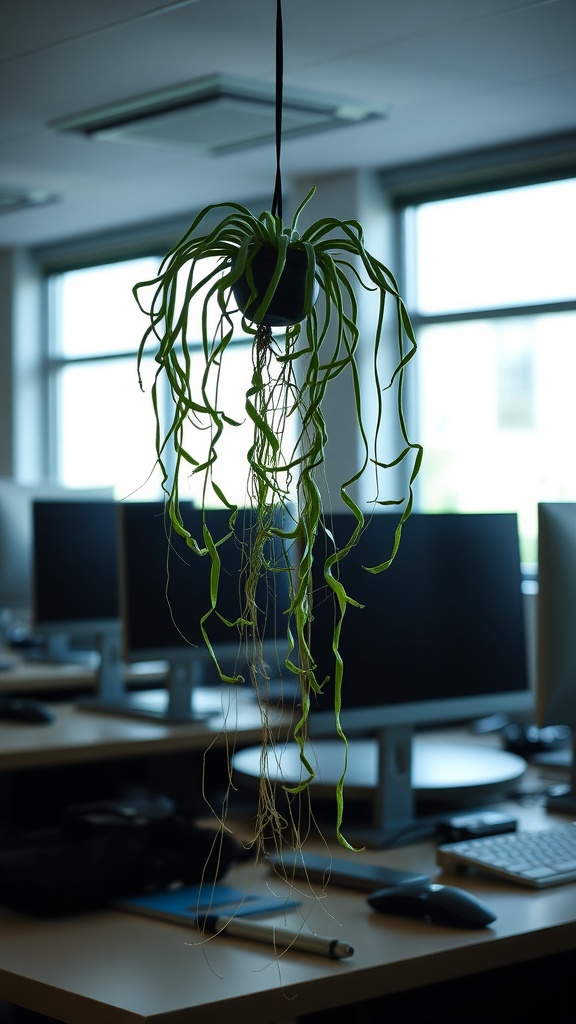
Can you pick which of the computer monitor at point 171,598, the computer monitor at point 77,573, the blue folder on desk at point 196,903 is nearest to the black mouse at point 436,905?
the blue folder on desk at point 196,903

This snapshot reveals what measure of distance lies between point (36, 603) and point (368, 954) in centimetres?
217

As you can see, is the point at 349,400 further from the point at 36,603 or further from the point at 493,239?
the point at 36,603

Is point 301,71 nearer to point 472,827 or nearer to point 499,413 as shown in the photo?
point 499,413

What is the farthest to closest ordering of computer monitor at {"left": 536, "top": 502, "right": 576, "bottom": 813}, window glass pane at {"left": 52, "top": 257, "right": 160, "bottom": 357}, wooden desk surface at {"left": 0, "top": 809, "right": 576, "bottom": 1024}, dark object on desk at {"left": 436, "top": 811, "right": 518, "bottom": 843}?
window glass pane at {"left": 52, "top": 257, "right": 160, "bottom": 357}, computer monitor at {"left": 536, "top": 502, "right": 576, "bottom": 813}, dark object on desk at {"left": 436, "top": 811, "right": 518, "bottom": 843}, wooden desk surface at {"left": 0, "top": 809, "right": 576, "bottom": 1024}

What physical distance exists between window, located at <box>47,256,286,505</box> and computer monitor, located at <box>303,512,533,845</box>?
456 cm

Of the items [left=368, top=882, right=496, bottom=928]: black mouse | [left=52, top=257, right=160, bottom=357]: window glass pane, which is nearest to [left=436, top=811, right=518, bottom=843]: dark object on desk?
[left=368, top=882, right=496, bottom=928]: black mouse

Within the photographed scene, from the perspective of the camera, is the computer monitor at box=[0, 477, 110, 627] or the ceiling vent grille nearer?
the computer monitor at box=[0, 477, 110, 627]

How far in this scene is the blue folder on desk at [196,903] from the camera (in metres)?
1.80

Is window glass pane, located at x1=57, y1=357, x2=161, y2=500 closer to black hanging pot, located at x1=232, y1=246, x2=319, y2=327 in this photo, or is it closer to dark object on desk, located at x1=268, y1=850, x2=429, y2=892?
dark object on desk, located at x1=268, y1=850, x2=429, y2=892

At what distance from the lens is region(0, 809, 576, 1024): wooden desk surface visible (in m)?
1.46

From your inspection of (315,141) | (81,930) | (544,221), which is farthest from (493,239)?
(81,930)

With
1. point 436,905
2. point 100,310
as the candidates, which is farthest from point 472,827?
point 100,310

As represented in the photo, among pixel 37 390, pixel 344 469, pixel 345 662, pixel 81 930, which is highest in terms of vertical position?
pixel 37 390

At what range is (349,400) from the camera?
5.51 metres
